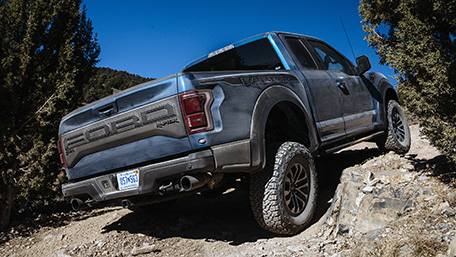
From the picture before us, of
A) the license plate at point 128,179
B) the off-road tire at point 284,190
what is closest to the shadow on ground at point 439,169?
the off-road tire at point 284,190

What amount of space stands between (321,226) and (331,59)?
8.35 ft

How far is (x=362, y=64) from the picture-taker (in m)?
4.73

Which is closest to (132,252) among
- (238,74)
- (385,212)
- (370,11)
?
(238,74)

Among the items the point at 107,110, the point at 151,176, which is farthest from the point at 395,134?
the point at 107,110

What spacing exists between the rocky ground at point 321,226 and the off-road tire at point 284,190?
0.19m

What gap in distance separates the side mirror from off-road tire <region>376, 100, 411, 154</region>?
3.12 ft

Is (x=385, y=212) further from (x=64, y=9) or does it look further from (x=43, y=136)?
(x=64, y=9)

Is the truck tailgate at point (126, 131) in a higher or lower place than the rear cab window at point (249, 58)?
lower

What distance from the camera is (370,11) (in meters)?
4.22

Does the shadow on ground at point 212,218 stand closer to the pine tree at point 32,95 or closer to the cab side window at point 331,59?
the cab side window at point 331,59

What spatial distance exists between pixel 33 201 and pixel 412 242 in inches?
241

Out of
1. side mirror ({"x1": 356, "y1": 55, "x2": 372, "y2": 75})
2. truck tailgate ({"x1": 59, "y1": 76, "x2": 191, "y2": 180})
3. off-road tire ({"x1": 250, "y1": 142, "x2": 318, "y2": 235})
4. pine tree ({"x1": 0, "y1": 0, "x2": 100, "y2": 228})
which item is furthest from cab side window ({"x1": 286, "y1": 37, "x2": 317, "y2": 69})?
pine tree ({"x1": 0, "y1": 0, "x2": 100, "y2": 228})

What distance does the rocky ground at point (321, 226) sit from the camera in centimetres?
237

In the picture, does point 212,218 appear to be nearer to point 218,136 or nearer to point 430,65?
point 218,136
